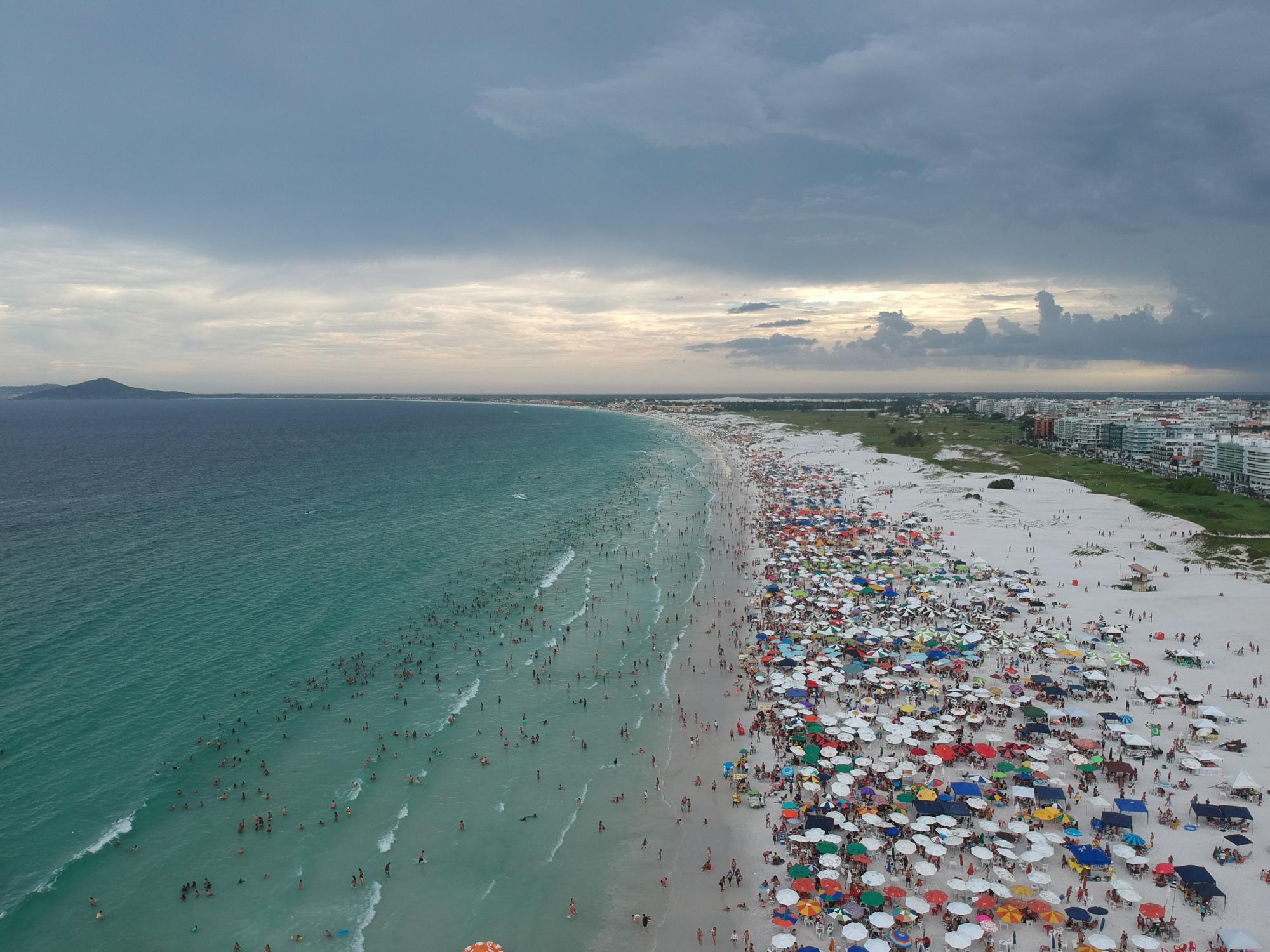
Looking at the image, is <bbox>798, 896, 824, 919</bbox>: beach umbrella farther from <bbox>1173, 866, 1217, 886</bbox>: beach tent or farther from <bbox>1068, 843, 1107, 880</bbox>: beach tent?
<bbox>1173, 866, 1217, 886</bbox>: beach tent

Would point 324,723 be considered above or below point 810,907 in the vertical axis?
above

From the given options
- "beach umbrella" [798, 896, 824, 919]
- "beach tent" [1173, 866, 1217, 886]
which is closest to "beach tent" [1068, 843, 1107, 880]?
"beach tent" [1173, 866, 1217, 886]

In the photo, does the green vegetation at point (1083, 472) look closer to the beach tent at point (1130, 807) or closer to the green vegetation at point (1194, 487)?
the green vegetation at point (1194, 487)

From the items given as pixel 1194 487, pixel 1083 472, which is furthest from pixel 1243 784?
pixel 1083 472

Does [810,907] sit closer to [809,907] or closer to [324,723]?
[809,907]

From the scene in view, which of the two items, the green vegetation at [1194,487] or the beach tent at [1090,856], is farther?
the green vegetation at [1194,487]

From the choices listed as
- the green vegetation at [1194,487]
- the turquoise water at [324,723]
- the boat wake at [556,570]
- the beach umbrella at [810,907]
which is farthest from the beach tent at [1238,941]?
the green vegetation at [1194,487]
